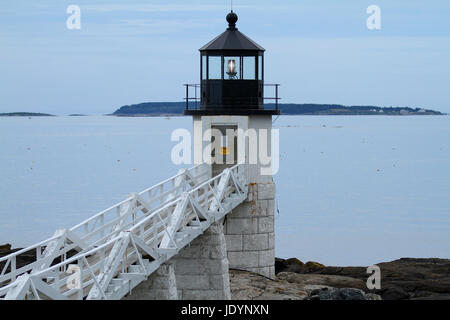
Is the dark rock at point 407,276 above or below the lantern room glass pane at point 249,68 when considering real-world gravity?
below

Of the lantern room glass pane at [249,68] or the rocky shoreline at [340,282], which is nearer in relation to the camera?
the rocky shoreline at [340,282]

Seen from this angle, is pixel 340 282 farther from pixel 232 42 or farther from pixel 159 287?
A: pixel 159 287

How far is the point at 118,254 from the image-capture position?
1570 cm

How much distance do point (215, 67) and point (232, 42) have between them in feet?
2.74

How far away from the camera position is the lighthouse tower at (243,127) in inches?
955

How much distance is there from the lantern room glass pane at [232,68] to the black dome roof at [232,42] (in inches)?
12.3

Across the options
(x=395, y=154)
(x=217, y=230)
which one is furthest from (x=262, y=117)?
(x=395, y=154)

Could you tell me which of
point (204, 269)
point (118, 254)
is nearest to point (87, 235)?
point (118, 254)

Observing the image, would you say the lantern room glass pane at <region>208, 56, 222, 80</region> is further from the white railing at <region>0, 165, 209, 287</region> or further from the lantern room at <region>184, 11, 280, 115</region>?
the white railing at <region>0, 165, 209, 287</region>

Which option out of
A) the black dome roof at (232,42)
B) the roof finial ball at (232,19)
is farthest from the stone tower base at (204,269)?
the roof finial ball at (232,19)

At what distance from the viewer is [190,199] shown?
19.3 meters

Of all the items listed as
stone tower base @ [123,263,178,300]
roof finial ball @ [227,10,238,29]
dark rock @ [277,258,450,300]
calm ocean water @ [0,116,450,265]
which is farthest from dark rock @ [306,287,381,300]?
calm ocean water @ [0,116,450,265]

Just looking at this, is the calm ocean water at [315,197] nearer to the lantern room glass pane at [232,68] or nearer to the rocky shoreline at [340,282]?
the rocky shoreline at [340,282]

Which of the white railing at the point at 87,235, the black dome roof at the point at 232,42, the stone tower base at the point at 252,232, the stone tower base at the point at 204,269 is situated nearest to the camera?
the white railing at the point at 87,235
